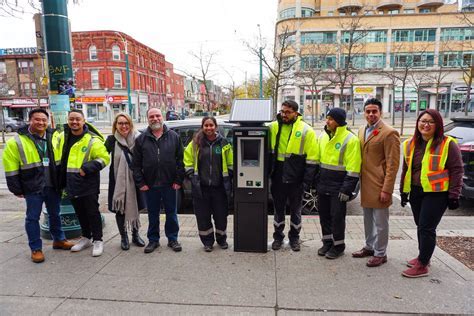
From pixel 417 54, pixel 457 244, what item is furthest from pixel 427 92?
pixel 457 244

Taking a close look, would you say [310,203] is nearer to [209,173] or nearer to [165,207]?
[209,173]

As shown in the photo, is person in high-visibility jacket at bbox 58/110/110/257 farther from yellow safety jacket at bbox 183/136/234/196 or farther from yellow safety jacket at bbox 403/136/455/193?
yellow safety jacket at bbox 403/136/455/193

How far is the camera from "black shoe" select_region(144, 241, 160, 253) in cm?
423

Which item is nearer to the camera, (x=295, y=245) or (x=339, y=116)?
(x=339, y=116)

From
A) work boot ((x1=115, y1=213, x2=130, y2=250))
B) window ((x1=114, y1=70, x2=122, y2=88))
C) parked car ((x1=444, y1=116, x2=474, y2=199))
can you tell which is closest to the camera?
work boot ((x1=115, y1=213, x2=130, y2=250))

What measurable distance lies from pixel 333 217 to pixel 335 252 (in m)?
0.43

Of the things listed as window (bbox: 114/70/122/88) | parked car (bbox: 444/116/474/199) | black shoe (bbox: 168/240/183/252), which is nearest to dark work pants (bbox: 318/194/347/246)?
black shoe (bbox: 168/240/183/252)

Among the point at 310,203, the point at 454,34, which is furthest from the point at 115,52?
the point at 310,203

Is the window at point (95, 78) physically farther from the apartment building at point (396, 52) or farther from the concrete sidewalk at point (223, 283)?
the concrete sidewalk at point (223, 283)

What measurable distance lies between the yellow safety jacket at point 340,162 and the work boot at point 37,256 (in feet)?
11.0

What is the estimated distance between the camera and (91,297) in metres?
3.20

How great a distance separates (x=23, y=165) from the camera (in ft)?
12.7

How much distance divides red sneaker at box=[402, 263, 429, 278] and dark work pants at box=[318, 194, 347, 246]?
734 mm

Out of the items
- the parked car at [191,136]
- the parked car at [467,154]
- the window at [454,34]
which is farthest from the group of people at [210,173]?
the window at [454,34]
